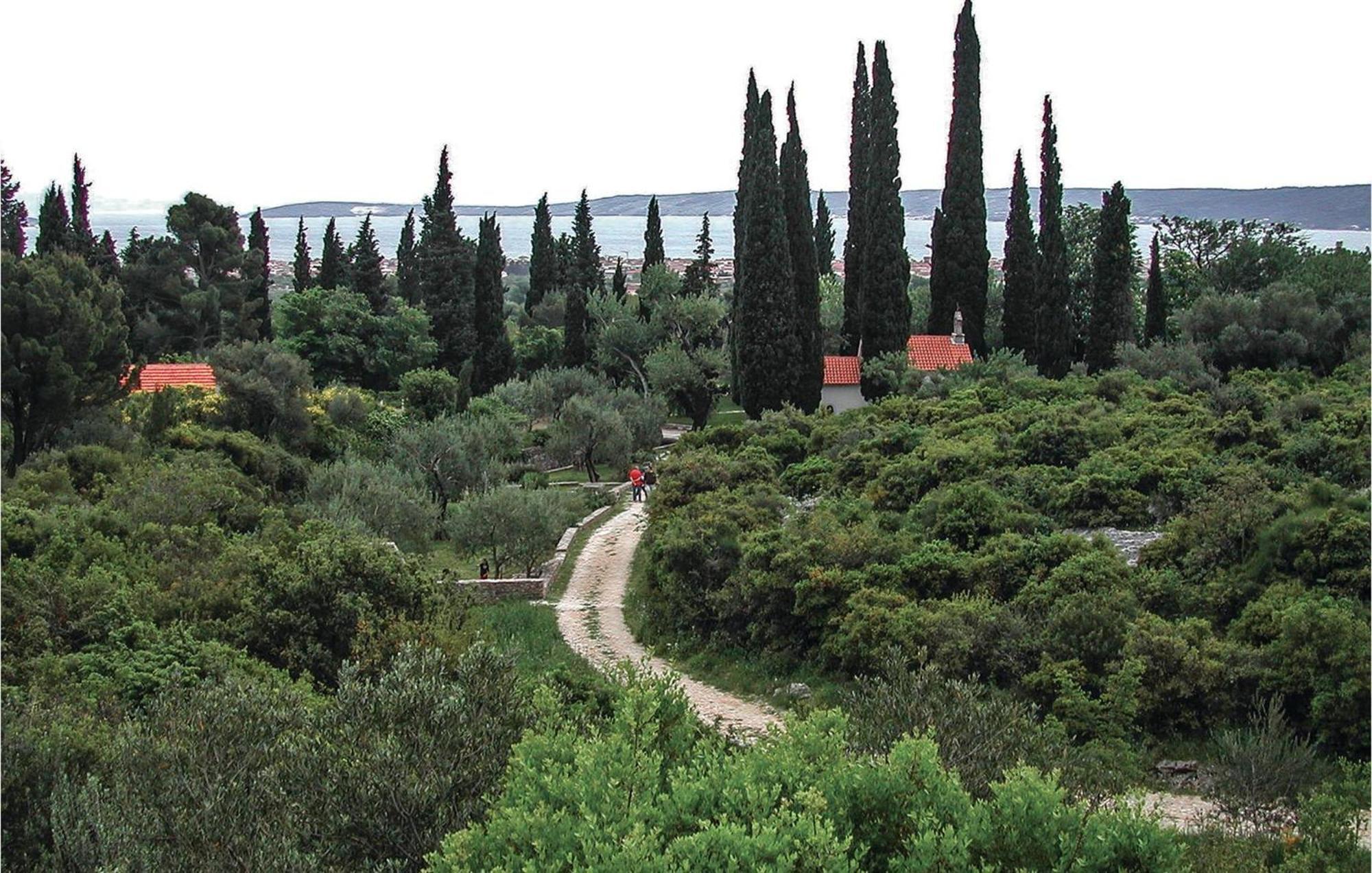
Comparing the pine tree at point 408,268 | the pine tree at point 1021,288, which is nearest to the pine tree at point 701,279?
the pine tree at point 408,268

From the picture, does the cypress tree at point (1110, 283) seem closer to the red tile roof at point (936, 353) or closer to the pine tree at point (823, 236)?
the red tile roof at point (936, 353)

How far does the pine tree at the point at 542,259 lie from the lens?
58.4m

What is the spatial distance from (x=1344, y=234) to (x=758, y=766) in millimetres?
69837

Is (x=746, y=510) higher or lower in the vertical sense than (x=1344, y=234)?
lower

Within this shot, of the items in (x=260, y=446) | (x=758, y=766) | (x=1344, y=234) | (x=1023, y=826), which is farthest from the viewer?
(x=1344, y=234)

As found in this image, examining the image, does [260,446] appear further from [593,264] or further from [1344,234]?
[1344,234]

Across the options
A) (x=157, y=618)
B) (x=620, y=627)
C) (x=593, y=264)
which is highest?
(x=593, y=264)

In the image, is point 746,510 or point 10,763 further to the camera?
point 746,510

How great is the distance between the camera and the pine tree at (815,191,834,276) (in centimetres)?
6158

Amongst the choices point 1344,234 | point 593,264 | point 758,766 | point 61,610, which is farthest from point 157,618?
point 1344,234

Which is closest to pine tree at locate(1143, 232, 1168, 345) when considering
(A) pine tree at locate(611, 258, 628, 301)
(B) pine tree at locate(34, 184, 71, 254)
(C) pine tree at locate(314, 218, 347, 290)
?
(A) pine tree at locate(611, 258, 628, 301)

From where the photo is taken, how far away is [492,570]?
2452cm

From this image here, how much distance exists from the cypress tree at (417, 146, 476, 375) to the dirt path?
709 inches

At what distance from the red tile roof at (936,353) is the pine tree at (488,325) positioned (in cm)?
1452
